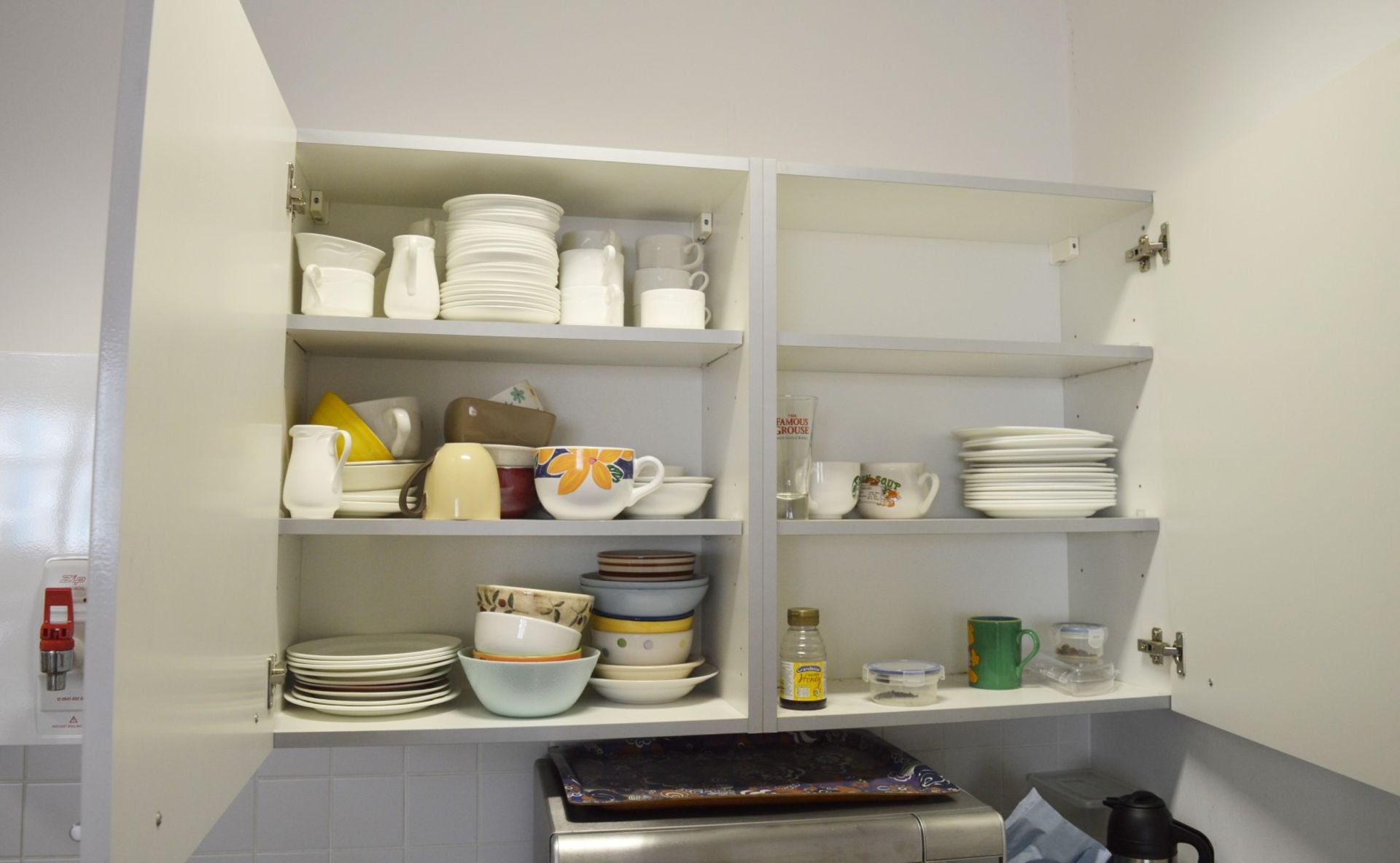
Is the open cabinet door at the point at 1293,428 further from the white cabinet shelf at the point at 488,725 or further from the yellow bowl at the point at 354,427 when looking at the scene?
the yellow bowl at the point at 354,427

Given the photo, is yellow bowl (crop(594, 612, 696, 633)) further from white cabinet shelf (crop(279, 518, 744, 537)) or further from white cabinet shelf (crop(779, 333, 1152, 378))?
white cabinet shelf (crop(779, 333, 1152, 378))

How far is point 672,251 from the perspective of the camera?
1.59m

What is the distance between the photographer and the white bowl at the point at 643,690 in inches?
56.9

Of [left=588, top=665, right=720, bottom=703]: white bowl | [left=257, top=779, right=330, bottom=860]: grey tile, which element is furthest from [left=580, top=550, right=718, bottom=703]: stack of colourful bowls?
[left=257, top=779, right=330, bottom=860]: grey tile

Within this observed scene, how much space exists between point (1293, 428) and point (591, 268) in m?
1.03

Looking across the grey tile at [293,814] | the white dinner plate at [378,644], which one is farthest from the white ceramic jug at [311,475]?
the grey tile at [293,814]

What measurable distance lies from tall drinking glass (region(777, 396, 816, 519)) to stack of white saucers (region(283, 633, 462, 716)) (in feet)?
1.87

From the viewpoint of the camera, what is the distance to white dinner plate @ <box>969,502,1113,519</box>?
1609 mm

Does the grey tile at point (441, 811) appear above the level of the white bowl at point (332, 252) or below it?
below

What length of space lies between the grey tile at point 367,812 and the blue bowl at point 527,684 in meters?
0.40

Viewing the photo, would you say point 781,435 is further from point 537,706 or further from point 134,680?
point 134,680

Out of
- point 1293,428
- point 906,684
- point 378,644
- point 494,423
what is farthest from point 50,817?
point 1293,428

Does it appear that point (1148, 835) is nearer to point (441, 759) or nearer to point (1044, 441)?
point (1044, 441)

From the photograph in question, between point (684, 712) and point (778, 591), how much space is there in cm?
40
